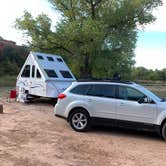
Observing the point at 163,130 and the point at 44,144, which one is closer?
the point at 44,144

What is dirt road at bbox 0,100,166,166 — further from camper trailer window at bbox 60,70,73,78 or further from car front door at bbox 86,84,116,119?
camper trailer window at bbox 60,70,73,78

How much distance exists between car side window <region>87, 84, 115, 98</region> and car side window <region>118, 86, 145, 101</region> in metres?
0.26

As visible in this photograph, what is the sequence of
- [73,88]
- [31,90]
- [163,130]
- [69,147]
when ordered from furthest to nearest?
[31,90], [73,88], [163,130], [69,147]

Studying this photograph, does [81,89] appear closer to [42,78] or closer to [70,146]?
[70,146]

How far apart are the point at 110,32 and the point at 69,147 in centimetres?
1728

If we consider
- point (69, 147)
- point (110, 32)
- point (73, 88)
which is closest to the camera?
point (69, 147)

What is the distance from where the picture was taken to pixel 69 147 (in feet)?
26.3

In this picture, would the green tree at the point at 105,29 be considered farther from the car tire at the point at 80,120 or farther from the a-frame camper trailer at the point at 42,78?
the car tire at the point at 80,120

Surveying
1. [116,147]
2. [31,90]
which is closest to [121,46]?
[31,90]

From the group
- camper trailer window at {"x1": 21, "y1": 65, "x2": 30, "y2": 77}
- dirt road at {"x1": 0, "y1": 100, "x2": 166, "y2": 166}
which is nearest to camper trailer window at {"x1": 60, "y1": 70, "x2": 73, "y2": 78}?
camper trailer window at {"x1": 21, "y1": 65, "x2": 30, "y2": 77}

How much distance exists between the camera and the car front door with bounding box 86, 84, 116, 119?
32.7 feet

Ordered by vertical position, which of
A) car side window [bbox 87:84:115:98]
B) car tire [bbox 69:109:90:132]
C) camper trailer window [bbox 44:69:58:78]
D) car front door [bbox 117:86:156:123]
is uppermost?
camper trailer window [bbox 44:69:58:78]

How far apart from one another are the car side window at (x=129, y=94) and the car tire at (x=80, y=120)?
1271 mm

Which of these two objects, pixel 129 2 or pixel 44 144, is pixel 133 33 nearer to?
pixel 129 2
